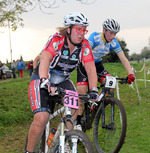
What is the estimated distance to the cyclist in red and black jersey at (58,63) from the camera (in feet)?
11.5

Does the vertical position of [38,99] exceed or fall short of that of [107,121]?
it exceeds it

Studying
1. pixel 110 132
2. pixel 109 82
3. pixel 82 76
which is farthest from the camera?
pixel 82 76

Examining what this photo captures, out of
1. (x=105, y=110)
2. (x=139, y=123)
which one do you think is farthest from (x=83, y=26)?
(x=139, y=123)

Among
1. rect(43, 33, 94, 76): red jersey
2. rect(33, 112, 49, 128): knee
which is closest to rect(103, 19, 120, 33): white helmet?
rect(43, 33, 94, 76): red jersey

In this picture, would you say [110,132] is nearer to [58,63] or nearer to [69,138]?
[58,63]

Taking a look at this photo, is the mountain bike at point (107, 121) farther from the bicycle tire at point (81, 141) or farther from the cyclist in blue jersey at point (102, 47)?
the bicycle tire at point (81, 141)

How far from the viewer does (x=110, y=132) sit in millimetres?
4645

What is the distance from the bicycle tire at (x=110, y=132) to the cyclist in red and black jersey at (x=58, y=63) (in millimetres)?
758

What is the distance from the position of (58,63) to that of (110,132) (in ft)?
A: 5.45

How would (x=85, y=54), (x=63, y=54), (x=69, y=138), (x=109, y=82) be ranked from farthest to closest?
(x=109, y=82) → (x=85, y=54) → (x=63, y=54) → (x=69, y=138)

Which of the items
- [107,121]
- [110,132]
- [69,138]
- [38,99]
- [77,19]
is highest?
[77,19]

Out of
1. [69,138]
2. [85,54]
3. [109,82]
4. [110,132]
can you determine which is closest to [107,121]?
[110,132]

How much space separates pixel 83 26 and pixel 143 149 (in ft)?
9.03

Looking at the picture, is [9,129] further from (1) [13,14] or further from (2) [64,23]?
(1) [13,14]
